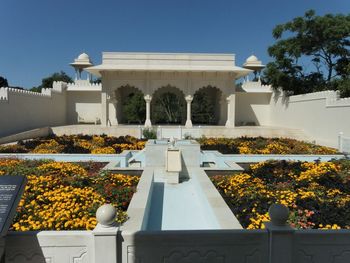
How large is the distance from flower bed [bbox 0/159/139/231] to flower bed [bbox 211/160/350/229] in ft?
6.00

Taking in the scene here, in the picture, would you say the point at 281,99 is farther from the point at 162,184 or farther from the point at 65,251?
the point at 65,251

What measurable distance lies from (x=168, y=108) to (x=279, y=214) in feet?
109

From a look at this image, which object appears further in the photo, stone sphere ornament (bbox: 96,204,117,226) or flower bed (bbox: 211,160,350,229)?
flower bed (bbox: 211,160,350,229)

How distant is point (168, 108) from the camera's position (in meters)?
35.8

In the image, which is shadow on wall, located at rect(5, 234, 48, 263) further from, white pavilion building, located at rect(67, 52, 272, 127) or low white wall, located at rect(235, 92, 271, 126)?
low white wall, located at rect(235, 92, 271, 126)

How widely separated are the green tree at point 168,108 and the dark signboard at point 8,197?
3233 centimetres

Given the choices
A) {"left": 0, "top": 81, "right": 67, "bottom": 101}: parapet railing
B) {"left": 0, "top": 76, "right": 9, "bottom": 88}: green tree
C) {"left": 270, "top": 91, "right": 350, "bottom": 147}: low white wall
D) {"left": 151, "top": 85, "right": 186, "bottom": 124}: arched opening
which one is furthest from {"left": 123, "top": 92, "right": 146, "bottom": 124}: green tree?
{"left": 0, "top": 76, "right": 9, "bottom": 88}: green tree

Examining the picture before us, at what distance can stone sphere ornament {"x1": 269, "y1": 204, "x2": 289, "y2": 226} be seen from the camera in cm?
274

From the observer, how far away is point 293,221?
13.0 ft

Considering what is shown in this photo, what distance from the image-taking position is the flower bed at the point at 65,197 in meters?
3.77

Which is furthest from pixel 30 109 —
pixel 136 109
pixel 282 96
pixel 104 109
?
pixel 136 109

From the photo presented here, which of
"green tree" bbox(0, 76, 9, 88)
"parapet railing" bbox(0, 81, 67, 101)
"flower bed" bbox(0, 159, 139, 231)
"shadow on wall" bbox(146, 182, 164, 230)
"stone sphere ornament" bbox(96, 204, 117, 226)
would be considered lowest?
"shadow on wall" bbox(146, 182, 164, 230)

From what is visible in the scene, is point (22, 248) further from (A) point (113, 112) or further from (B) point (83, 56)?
(B) point (83, 56)

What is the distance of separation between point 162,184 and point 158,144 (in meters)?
1.36
